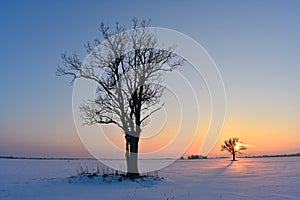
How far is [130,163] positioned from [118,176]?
1627 mm

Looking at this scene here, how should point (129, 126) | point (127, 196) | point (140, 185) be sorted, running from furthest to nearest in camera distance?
point (129, 126), point (140, 185), point (127, 196)

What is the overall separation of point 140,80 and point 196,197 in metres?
12.4

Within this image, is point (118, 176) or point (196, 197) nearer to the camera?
point (196, 197)

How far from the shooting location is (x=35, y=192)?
57.8 feet

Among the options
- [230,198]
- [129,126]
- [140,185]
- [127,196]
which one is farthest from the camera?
[129,126]

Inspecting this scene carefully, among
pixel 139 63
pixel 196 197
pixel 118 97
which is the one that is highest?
pixel 139 63

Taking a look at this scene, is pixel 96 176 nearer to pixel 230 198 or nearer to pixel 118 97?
pixel 118 97

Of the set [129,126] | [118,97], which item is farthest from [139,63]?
[129,126]

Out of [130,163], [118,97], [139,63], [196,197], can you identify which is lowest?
[196,197]

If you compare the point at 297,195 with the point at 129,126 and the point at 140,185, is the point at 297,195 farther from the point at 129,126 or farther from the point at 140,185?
the point at 129,126

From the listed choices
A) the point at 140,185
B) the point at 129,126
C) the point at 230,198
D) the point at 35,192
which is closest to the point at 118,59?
the point at 129,126

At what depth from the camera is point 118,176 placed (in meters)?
25.2

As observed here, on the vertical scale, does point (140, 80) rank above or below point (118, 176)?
above

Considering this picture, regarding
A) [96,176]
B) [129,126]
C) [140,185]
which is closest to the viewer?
[140,185]
